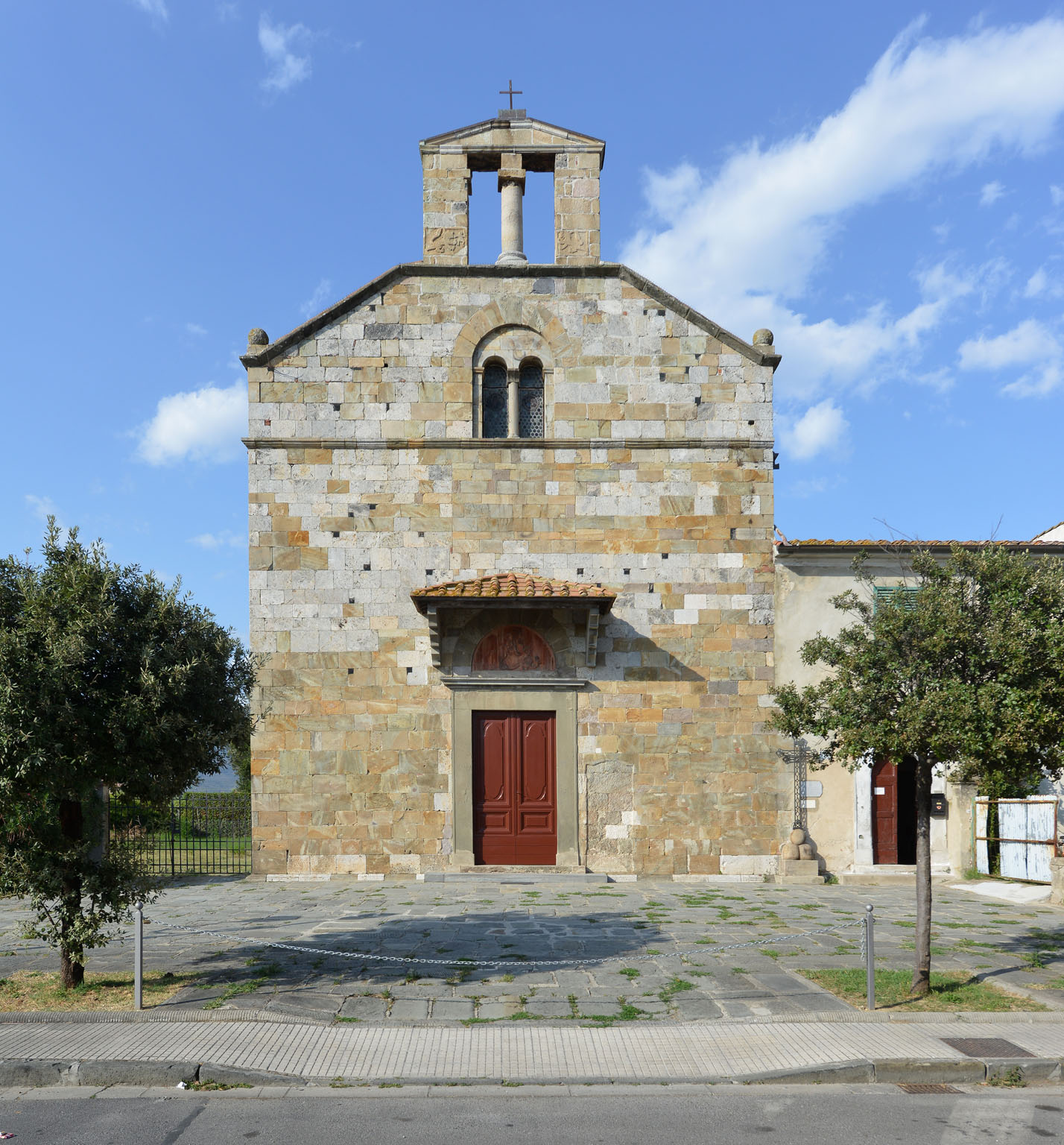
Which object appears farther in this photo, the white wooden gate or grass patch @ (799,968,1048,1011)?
the white wooden gate

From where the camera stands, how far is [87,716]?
798 cm

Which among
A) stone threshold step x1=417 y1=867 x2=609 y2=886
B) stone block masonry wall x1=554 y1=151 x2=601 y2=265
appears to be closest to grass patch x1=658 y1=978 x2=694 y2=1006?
stone threshold step x1=417 y1=867 x2=609 y2=886

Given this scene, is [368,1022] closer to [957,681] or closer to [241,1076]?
[241,1076]

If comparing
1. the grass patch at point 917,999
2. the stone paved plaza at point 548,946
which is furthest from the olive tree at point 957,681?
the stone paved plaza at point 548,946

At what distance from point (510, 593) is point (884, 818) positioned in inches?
302

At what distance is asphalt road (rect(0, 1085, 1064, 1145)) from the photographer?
5.88 metres

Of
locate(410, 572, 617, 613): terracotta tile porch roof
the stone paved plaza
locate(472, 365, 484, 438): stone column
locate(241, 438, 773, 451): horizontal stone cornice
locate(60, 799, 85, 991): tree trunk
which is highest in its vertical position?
locate(472, 365, 484, 438): stone column

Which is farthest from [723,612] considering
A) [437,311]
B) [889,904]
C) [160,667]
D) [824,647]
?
[160,667]

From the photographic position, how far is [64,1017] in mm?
7840

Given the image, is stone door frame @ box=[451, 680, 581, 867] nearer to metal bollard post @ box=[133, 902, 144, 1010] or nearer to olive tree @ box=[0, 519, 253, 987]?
olive tree @ box=[0, 519, 253, 987]

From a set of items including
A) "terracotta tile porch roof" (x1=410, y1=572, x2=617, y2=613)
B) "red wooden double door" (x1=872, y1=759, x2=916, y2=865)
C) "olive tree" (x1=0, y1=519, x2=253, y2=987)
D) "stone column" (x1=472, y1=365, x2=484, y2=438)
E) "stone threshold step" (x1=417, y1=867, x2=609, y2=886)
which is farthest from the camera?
"stone column" (x1=472, y1=365, x2=484, y2=438)

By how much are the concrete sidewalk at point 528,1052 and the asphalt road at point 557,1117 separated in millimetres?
132

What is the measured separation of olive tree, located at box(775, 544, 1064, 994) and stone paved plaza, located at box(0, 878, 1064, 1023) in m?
1.80

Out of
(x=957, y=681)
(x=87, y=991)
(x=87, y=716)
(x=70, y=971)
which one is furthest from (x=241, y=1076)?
(x=957, y=681)
